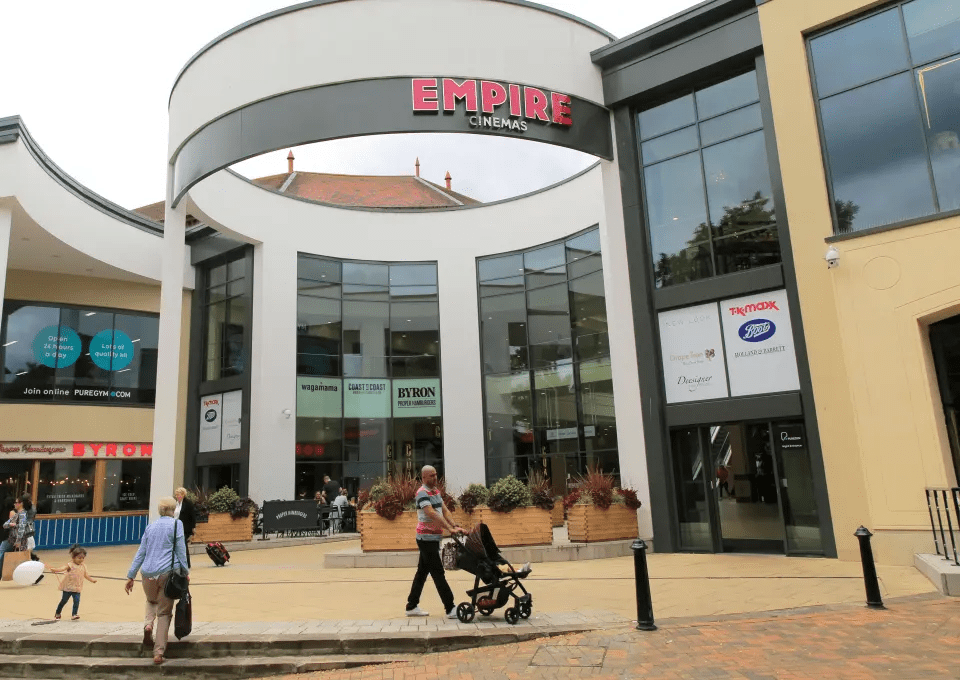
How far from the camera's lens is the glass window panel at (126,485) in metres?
21.5

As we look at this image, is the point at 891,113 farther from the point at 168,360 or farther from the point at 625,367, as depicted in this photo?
the point at 168,360

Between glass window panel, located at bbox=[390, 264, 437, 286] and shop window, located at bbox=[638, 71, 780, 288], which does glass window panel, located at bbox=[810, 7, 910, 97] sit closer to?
shop window, located at bbox=[638, 71, 780, 288]

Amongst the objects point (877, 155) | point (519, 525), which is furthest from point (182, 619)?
point (877, 155)

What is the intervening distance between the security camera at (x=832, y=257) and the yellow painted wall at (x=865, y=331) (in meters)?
0.13

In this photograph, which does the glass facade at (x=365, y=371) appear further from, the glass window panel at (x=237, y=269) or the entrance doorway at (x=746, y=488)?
the entrance doorway at (x=746, y=488)

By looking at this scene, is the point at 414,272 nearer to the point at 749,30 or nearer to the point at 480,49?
the point at 480,49

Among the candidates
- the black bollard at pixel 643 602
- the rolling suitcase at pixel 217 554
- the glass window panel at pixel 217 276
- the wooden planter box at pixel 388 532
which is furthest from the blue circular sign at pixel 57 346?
the black bollard at pixel 643 602

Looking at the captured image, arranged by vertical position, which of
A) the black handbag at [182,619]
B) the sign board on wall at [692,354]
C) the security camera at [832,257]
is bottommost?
the black handbag at [182,619]

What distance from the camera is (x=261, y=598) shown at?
9.42m

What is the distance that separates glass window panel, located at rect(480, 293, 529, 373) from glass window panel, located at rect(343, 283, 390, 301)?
322 cm

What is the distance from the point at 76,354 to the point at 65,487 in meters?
3.90

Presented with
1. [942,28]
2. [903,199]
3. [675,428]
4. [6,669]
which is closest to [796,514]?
[675,428]

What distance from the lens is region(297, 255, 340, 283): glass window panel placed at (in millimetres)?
22812

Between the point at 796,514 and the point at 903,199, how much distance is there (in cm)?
524
